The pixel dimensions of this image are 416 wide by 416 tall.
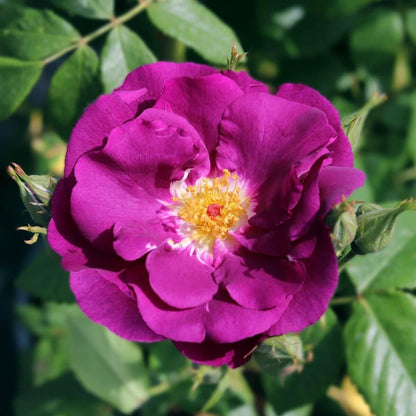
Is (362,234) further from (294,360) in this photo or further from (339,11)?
(339,11)

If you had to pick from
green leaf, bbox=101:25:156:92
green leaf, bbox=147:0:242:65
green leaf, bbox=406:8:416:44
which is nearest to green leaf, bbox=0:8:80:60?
green leaf, bbox=101:25:156:92

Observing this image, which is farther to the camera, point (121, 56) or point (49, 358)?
point (49, 358)

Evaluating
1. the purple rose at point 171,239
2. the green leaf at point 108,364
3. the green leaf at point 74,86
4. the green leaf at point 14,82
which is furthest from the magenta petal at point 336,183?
the green leaf at point 108,364

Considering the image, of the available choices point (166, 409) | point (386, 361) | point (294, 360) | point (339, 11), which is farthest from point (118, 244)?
point (339, 11)

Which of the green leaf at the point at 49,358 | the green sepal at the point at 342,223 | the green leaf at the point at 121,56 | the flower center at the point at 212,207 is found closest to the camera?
the green sepal at the point at 342,223

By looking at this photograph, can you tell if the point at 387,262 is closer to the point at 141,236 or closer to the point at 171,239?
the point at 171,239

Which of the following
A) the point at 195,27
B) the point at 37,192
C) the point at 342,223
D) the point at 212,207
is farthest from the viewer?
the point at 195,27

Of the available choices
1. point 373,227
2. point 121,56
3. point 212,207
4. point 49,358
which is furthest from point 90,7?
point 49,358

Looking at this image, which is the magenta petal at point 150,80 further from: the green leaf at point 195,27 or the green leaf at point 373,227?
the green leaf at point 373,227
